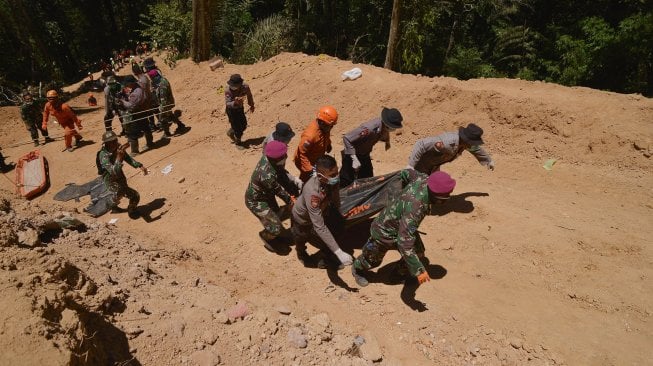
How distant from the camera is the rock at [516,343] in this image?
3830mm

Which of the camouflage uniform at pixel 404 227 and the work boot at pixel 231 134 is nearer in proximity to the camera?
the camouflage uniform at pixel 404 227

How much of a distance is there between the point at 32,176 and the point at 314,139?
270 inches

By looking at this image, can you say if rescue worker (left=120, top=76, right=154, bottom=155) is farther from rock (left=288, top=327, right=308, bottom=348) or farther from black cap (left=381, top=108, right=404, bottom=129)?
rock (left=288, top=327, right=308, bottom=348)

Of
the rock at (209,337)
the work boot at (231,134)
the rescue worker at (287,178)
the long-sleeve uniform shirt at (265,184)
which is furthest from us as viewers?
the work boot at (231,134)

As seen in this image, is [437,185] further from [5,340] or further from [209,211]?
[209,211]

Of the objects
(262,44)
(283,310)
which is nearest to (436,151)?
(283,310)

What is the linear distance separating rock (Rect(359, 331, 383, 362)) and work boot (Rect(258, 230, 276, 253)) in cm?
190

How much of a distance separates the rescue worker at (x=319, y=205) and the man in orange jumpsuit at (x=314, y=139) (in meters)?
0.75

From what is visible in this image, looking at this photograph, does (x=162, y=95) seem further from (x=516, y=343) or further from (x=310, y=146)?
(x=516, y=343)

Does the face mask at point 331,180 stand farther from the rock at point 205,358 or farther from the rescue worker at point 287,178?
the rock at point 205,358

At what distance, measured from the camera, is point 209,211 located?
6496 mm

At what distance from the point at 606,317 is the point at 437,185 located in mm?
2516

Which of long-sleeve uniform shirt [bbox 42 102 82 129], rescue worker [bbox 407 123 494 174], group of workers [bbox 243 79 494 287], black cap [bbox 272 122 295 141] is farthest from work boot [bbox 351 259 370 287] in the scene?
long-sleeve uniform shirt [bbox 42 102 82 129]

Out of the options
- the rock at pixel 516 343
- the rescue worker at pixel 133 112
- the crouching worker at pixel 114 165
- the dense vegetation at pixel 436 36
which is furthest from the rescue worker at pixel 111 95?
the rock at pixel 516 343
